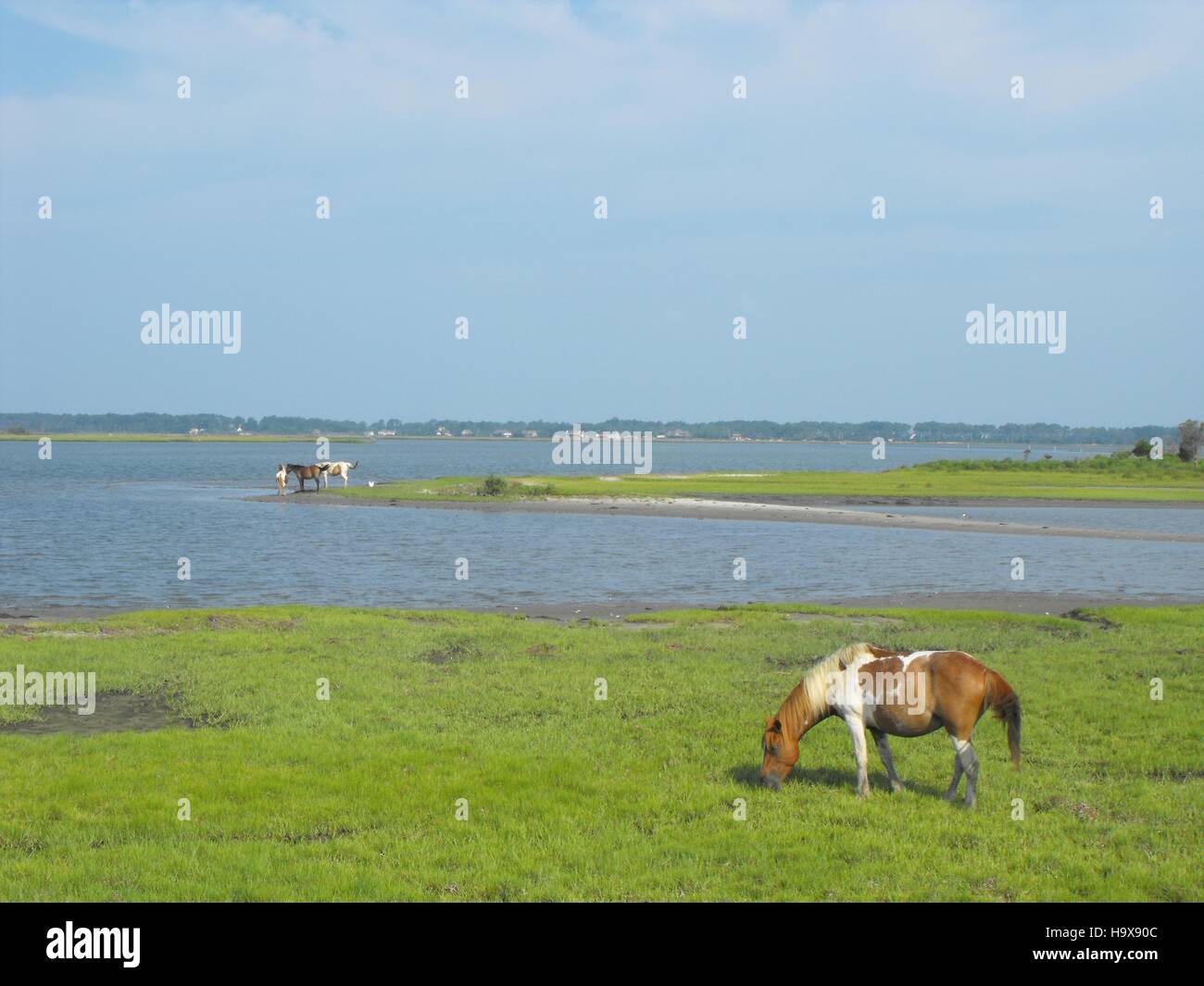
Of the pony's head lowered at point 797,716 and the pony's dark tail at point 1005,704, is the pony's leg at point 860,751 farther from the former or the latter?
the pony's dark tail at point 1005,704

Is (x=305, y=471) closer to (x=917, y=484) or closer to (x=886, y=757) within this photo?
(x=917, y=484)

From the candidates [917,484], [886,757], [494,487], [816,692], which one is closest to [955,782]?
[886,757]

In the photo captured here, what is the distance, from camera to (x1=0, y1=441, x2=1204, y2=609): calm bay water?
34.3m

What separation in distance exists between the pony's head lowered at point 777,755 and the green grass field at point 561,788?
0.18 meters

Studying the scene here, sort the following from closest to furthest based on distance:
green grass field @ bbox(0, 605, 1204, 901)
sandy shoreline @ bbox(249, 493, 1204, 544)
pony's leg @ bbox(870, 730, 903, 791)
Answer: green grass field @ bbox(0, 605, 1204, 901) → pony's leg @ bbox(870, 730, 903, 791) → sandy shoreline @ bbox(249, 493, 1204, 544)

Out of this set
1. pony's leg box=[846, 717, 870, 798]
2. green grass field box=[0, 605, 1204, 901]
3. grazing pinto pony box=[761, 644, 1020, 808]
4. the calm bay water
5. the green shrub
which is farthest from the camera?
the green shrub

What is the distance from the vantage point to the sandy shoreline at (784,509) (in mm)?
55438

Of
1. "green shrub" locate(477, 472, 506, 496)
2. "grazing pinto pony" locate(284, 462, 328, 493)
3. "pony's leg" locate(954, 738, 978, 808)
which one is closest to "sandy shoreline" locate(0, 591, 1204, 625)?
"pony's leg" locate(954, 738, 978, 808)

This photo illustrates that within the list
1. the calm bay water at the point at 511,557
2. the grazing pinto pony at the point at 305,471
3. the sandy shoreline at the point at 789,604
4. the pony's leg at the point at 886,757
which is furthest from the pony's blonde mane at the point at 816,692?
the grazing pinto pony at the point at 305,471

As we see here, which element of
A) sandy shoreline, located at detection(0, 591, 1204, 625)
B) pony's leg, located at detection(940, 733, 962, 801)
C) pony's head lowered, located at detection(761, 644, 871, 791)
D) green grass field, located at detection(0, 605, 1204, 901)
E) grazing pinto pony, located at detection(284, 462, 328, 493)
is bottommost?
sandy shoreline, located at detection(0, 591, 1204, 625)

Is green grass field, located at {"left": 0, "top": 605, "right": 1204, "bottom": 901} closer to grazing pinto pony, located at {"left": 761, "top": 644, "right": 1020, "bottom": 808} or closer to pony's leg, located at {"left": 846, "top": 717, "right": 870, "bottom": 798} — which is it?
pony's leg, located at {"left": 846, "top": 717, "right": 870, "bottom": 798}

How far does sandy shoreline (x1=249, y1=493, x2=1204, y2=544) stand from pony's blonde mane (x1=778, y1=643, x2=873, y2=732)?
44.6 meters
